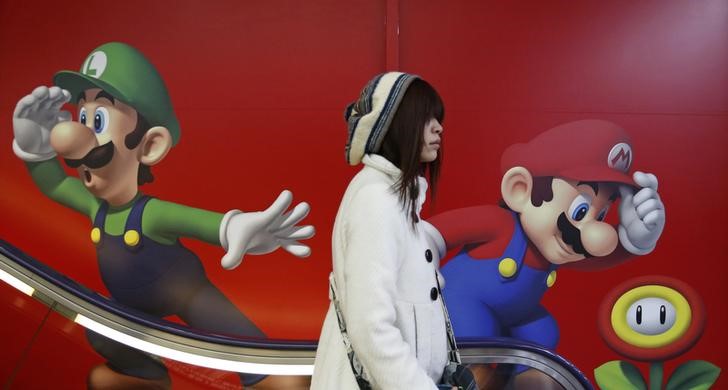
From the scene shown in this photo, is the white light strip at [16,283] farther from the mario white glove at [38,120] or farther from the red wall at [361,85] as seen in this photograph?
the mario white glove at [38,120]

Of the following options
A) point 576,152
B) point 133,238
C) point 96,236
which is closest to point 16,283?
point 96,236

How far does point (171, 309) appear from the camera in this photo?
380cm

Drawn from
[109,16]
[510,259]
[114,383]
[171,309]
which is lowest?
[114,383]

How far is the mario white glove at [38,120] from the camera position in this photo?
12.8 ft

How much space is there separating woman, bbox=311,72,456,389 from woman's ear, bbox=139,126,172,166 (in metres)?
2.40

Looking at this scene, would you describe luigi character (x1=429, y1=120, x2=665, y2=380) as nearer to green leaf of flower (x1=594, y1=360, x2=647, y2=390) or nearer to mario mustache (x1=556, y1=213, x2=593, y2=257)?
mario mustache (x1=556, y1=213, x2=593, y2=257)

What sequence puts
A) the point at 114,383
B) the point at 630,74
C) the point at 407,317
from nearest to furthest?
1. the point at 407,317
2. the point at 114,383
3. the point at 630,74

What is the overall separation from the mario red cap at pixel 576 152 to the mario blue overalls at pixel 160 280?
1.67 metres

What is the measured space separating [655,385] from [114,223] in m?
2.99

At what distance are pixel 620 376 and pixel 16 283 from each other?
3102 millimetres

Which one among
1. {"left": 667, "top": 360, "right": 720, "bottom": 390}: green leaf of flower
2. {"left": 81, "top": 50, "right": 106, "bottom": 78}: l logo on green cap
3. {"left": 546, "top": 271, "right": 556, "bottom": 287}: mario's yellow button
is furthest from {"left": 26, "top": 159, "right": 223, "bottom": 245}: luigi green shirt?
{"left": 667, "top": 360, "right": 720, "bottom": 390}: green leaf of flower

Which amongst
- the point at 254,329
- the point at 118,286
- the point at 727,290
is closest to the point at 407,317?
the point at 254,329

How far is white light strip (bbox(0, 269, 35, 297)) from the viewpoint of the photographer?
3462 millimetres

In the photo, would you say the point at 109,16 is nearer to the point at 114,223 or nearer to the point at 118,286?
the point at 114,223
